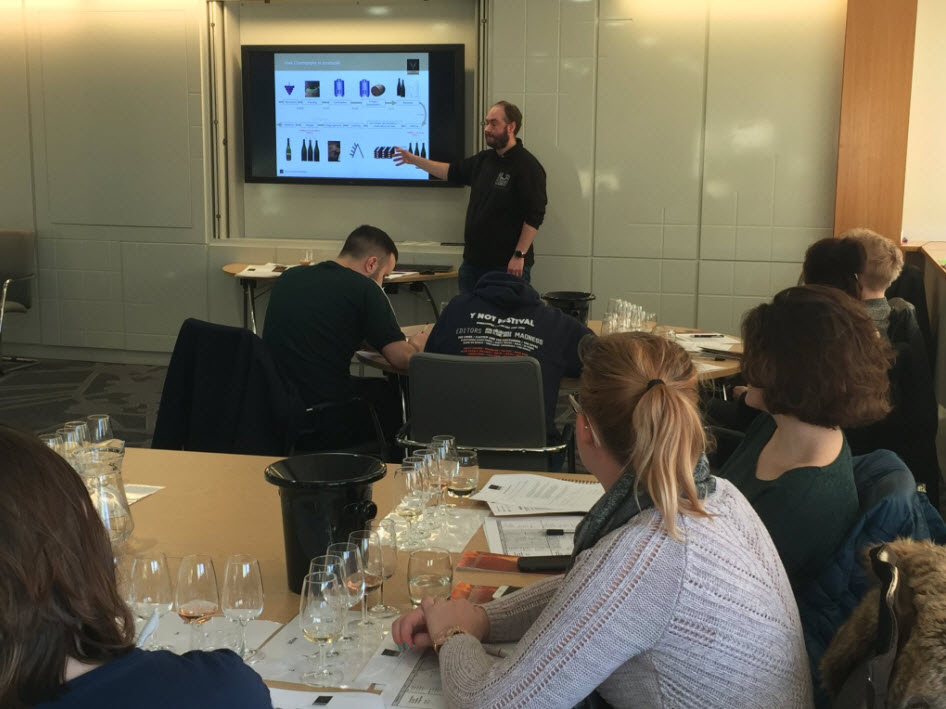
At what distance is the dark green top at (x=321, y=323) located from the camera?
411 cm

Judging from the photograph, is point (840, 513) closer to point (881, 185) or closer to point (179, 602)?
point (179, 602)

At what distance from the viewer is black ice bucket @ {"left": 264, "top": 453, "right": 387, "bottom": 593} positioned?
1804 millimetres

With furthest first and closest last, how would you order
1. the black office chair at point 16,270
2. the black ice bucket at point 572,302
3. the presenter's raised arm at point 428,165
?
the black office chair at point 16,270, the presenter's raised arm at point 428,165, the black ice bucket at point 572,302

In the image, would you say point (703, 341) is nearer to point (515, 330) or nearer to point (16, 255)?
point (515, 330)

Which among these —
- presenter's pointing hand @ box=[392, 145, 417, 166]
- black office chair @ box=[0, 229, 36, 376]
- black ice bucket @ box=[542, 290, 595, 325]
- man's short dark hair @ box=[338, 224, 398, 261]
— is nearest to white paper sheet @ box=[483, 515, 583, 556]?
man's short dark hair @ box=[338, 224, 398, 261]

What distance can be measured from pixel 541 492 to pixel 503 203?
4201 mm

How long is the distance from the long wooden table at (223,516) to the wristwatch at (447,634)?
0.61 feet

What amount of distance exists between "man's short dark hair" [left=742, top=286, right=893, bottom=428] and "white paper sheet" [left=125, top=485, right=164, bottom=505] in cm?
140

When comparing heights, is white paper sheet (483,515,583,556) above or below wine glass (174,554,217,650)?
below

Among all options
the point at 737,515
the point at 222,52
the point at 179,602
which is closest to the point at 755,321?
the point at 737,515

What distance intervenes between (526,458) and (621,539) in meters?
2.22

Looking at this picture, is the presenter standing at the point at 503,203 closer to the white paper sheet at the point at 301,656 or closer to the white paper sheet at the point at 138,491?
the white paper sheet at the point at 138,491

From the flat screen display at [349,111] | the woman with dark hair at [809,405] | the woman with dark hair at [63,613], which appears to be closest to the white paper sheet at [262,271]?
the flat screen display at [349,111]

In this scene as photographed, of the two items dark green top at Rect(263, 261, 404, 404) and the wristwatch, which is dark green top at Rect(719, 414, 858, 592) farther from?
dark green top at Rect(263, 261, 404, 404)
